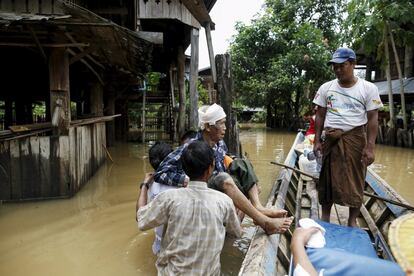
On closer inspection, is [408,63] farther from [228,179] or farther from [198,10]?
[228,179]

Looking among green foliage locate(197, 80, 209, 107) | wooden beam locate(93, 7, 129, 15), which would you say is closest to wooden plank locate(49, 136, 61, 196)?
wooden beam locate(93, 7, 129, 15)

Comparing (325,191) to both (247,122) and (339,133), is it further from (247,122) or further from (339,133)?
(247,122)

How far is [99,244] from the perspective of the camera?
4.51 meters

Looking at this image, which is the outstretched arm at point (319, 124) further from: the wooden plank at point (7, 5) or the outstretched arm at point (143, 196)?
the wooden plank at point (7, 5)

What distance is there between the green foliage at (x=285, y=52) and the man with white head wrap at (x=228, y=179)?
17.8 m

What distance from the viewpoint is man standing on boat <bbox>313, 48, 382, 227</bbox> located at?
3154 mm

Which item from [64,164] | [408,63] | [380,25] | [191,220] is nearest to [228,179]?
[191,220]

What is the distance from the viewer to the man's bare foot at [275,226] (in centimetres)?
267

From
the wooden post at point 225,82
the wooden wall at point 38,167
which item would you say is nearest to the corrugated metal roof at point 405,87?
the wooden post at point 225,82

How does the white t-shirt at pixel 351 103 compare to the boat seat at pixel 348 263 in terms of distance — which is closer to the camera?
the boat seat at pixel 348 263

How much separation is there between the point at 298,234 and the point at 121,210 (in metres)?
4.34

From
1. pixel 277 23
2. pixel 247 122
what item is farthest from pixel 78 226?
pixel 247 122

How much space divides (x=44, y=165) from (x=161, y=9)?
3.99 meters

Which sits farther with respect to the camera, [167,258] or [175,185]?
[175,185]
